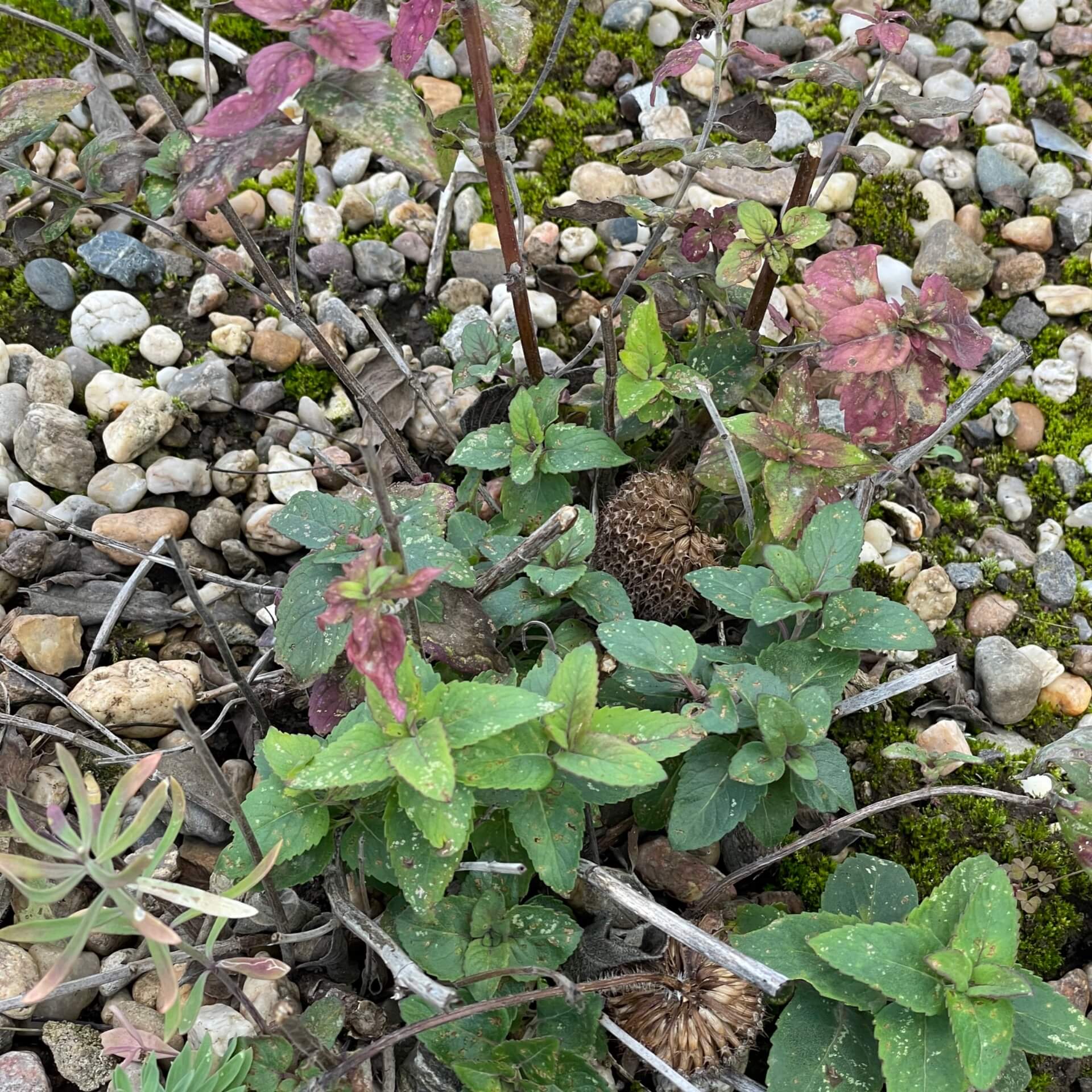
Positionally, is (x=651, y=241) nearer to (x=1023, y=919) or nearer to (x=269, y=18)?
(x=269, y=18)

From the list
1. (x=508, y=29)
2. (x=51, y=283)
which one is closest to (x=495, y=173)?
(x=508, y=29)

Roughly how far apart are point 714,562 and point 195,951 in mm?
1342

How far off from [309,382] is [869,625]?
1.76 m

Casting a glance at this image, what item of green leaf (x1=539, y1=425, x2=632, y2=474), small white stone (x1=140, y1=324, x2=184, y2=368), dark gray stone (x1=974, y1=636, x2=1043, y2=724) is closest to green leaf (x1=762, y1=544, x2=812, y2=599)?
green leaf (x1=539, y1=425, x2=632, y2=474)

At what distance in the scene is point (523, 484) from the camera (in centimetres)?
227

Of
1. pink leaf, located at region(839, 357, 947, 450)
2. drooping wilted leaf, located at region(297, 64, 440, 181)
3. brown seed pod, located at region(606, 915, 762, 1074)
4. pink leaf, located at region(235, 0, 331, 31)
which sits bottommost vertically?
brown seed pod, located at region(606, 915, 762, 1074)

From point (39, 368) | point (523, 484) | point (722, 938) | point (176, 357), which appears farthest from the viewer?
point (176, 357)

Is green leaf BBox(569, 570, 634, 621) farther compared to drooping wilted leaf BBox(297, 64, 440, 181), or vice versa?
green leaf BBox(569, 570, 634, 621)

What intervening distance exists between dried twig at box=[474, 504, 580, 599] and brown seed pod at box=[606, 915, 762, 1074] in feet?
2.61

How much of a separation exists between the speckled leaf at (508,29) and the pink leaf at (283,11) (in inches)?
26.9

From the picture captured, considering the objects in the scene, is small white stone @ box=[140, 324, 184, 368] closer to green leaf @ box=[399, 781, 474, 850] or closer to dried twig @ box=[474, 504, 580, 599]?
dried twig @ box=[474, 504, 580, 599]

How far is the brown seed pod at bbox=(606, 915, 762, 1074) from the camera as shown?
180 centimetres

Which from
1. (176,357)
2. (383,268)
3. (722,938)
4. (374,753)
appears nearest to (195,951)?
(374,753)

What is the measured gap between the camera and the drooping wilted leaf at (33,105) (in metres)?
1.75
